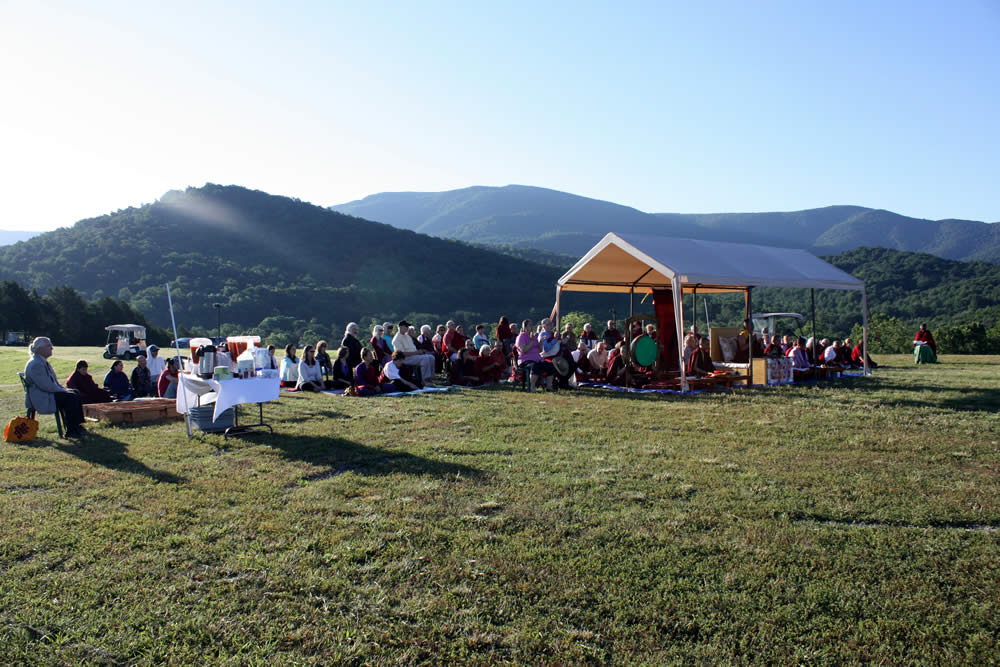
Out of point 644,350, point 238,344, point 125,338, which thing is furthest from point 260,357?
point 125,338

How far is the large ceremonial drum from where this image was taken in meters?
11.1

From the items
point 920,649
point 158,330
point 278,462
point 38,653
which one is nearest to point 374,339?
point 278,462

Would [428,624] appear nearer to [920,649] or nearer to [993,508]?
[920,649]

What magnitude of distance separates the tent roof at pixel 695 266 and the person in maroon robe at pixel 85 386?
7.76m

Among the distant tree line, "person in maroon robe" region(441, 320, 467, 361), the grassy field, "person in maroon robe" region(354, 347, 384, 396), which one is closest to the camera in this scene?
the grassy field

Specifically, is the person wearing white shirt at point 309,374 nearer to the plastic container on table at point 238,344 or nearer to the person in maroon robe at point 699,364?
the plastic container on table at point 238,344

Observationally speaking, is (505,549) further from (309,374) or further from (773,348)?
(773,348)

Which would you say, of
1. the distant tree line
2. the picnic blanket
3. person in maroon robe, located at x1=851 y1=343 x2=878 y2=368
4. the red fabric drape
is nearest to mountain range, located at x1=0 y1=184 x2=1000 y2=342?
the distant tree line

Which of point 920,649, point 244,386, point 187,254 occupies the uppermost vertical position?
point 187,254

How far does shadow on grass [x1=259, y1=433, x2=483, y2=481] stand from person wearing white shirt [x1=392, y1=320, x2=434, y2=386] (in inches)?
209

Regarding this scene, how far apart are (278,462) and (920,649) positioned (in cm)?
469

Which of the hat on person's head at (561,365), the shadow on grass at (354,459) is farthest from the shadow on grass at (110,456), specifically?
the hat on person's head at (561,365)

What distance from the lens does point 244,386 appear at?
646cm

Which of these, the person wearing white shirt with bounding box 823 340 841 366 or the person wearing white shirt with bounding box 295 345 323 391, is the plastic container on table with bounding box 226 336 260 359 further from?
the person wearing white shirt with bounding box 823 340 841 366
